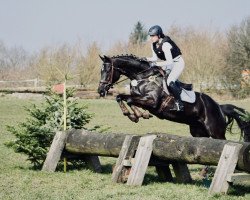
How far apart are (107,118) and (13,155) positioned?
44.8 feet

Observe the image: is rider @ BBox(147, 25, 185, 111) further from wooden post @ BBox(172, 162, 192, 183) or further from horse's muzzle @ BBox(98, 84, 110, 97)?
wooden post @ BBox(172, 162, 192, 183)

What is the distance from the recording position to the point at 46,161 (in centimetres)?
921

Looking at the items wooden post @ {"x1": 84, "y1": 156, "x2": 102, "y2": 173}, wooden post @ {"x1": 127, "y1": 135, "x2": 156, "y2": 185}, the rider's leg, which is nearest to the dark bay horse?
the rider's leg

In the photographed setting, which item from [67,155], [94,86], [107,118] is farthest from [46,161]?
[94,86]

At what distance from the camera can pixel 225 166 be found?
6742 mm

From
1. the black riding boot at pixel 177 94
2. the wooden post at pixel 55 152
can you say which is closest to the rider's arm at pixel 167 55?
the black riding boot at pixel 177 94

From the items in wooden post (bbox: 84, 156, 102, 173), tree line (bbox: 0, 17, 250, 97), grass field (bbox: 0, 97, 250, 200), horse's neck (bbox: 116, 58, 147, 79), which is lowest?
tree line (bbox: 0, 17, 250, 97)

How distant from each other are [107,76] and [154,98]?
983 millimetres

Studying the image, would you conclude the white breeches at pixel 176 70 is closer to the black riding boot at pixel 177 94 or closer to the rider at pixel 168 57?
the rider at pixel 168 57

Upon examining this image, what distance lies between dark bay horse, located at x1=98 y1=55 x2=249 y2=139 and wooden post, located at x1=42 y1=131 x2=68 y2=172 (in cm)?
131

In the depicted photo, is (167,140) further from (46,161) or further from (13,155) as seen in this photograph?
(13,155)

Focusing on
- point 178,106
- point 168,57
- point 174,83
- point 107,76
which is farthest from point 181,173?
point 107,76

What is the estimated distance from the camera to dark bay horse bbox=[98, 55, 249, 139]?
1000 cm

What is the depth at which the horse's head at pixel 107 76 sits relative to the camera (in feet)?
33.0
